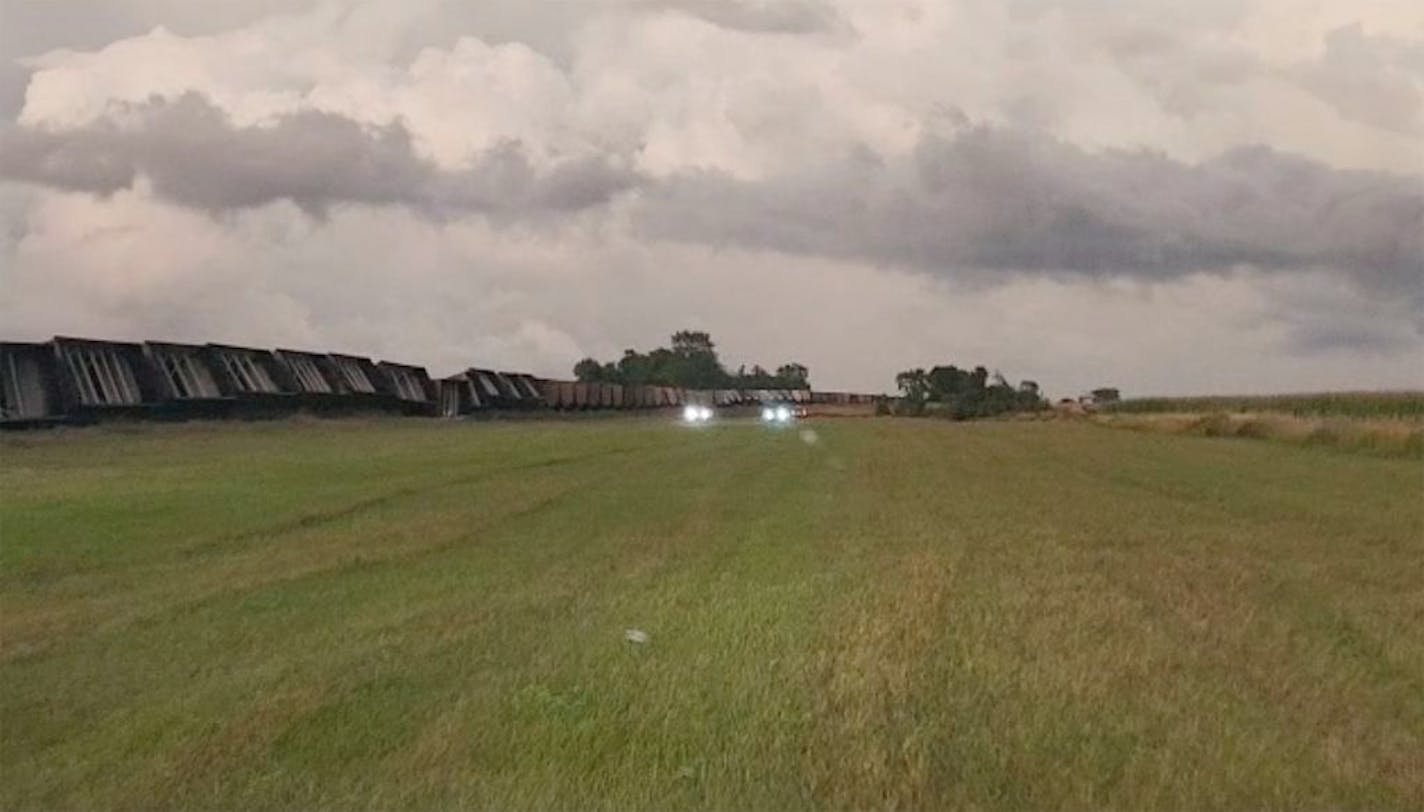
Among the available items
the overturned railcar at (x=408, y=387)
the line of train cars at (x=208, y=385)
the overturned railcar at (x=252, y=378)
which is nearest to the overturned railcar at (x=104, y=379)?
the line of train cars at (x=208, y=385)

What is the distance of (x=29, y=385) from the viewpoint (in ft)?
127

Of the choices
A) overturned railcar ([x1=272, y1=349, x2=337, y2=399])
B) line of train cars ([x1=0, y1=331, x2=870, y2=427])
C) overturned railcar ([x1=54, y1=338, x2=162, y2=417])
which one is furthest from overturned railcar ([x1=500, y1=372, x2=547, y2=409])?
overturned railcar ([x1=54, y1=338, x2=162, y2=417])

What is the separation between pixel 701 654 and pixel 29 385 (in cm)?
3359

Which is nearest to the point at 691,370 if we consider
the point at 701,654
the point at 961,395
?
the point at 961,395

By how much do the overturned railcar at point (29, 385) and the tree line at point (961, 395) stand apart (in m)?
67.7

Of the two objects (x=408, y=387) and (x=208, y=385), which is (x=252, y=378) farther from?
(x=408, y=387)

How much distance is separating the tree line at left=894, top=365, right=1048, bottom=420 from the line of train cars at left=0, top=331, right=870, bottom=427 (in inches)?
1365

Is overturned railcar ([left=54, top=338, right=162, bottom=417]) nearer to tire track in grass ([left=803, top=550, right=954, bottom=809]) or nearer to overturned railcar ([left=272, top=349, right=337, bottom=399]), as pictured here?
overturned railcar ([left=272, top=349, right=337, bottom=399])

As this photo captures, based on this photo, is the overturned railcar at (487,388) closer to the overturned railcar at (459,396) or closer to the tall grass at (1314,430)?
the overturned railcar at (459,396)

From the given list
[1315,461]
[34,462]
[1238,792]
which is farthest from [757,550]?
[1315,461]

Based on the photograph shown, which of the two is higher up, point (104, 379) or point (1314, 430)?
point (104, 379)

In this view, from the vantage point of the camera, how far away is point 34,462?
27.5 meters

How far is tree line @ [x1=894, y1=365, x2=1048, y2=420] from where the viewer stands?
4038 inches

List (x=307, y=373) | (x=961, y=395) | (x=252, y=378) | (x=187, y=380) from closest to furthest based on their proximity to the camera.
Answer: (x=187, y=380)
(x=252, y=378)
(x=307, y=373)
(x=961, y=395)
